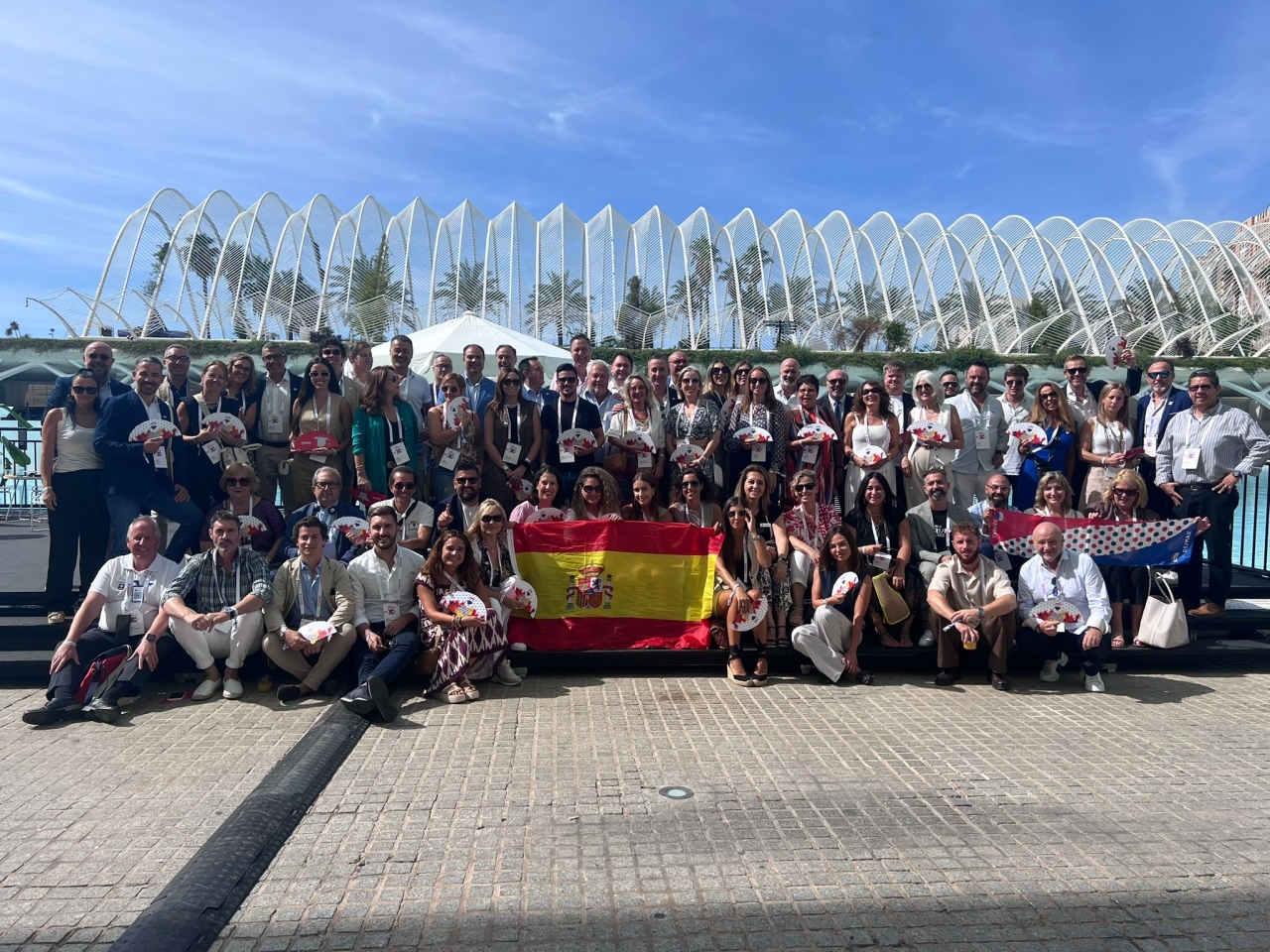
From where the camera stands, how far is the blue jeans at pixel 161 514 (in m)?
6.59

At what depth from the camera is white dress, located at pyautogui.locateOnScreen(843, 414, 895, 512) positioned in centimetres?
730

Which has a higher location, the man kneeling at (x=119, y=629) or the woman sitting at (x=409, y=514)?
the woman sitting at (x=409, y=514)

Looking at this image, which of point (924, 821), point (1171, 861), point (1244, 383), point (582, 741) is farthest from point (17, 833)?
point (1244, 383)

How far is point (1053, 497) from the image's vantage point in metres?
6.73

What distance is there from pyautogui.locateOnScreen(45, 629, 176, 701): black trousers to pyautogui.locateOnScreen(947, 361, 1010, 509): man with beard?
6928mm

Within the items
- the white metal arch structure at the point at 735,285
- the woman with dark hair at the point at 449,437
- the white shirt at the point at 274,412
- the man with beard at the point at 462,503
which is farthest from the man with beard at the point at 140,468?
the white metal arch structure at the point at 735,285

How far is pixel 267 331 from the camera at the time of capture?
4672 centimetres

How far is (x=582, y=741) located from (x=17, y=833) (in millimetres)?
2766

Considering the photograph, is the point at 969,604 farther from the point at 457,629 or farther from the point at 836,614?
the point at 457,629

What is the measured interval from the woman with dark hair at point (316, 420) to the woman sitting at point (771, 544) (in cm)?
360

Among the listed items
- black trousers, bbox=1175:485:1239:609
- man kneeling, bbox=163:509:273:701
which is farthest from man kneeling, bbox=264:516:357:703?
black trousers, bbox=1175:485:1239:609

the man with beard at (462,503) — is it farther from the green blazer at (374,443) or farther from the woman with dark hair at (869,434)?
the woman with dark hair at (869,434)

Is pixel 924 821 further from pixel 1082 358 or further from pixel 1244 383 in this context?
pixel 1244 383

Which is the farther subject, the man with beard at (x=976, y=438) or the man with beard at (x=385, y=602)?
the man with beard at (x=976, y=438)
